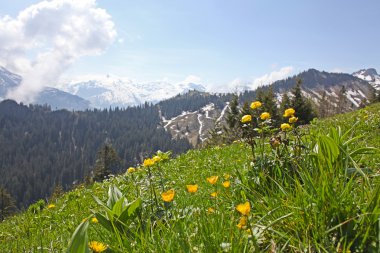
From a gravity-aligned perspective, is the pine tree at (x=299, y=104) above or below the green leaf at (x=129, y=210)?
above

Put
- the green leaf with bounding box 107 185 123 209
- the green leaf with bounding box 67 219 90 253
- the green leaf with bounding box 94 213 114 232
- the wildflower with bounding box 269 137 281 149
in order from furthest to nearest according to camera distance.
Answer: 1. the wildflower with bounding box 269 137 281 149
2. the green leaf with bounding box 107 185 123 209
3. the green leaf with bounding box 94 213 114 232
4. the green leaf with bounding box 67 219 90 253

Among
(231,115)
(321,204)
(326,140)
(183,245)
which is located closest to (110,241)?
(183,245)

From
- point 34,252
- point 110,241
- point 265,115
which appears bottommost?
point 34,252

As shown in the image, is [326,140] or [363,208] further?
[326,140]

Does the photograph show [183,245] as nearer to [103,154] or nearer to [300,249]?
[300,249]

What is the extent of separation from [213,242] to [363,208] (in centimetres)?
103

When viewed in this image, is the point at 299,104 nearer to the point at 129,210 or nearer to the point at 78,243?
the point at 129,210

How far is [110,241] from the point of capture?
2.68m

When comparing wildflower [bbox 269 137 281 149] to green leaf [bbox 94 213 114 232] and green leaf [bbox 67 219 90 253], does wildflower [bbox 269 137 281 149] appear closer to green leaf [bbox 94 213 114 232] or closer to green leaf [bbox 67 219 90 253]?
green leaf [bbox 94 213 114 232]

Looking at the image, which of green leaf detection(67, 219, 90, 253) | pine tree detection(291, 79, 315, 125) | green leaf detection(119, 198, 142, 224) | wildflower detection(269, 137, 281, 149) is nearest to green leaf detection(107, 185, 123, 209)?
green leaf detection(119, 198, 142, 224)

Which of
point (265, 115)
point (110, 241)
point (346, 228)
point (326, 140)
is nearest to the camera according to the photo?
point (346, 228)

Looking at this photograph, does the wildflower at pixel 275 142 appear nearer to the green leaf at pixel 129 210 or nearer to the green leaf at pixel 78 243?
the green leaf at pixel 129 210

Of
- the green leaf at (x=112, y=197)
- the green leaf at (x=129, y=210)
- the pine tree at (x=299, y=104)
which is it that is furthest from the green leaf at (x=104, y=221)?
the pine tree at (x=299, y=104)

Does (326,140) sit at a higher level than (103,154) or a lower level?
higher
